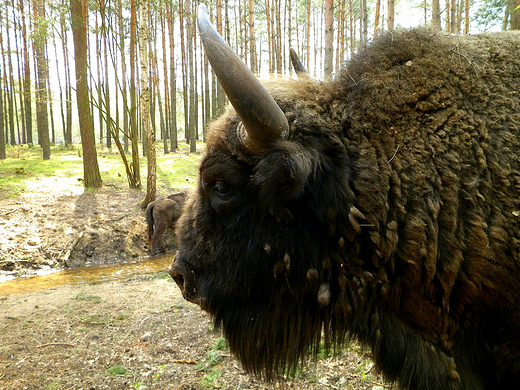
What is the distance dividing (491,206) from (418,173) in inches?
16.0

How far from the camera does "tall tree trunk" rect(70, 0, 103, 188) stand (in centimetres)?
1238

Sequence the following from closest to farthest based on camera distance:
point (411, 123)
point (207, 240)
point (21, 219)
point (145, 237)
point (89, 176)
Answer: point (411, 123), point (207, 240), point (21, 219), point (145, 237), point (89, 176)

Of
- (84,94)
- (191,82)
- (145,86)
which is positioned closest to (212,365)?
(145,86)

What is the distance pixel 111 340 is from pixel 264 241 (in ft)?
9.98

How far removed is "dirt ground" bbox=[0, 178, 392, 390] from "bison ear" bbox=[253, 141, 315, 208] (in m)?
1.16

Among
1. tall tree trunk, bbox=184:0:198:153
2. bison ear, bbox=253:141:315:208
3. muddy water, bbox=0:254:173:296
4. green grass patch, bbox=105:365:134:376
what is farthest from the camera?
tall tree trunk, bbox=184:0:198:153

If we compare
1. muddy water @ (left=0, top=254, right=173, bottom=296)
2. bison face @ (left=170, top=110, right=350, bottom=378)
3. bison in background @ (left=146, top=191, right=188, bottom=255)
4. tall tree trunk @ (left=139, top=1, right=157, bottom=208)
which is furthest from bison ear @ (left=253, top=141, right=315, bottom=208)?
tall tree trunk @ (left=139, top=1, right=157, bottom=208)

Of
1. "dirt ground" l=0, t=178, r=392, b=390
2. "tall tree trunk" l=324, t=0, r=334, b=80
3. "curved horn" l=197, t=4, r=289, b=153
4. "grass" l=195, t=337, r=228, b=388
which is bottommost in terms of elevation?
"dirt ground" l=0, t=178, r=392, b=390

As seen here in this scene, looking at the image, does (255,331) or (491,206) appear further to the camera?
(255,331)

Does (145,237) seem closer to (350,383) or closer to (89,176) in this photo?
(89,176)

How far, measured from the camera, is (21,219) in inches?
377

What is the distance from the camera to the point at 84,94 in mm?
12922

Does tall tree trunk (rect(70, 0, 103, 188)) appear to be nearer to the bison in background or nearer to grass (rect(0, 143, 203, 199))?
grass (rect(0, 143, 203, 199))

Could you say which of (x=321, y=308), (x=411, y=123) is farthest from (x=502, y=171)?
(x=321, y=308)
